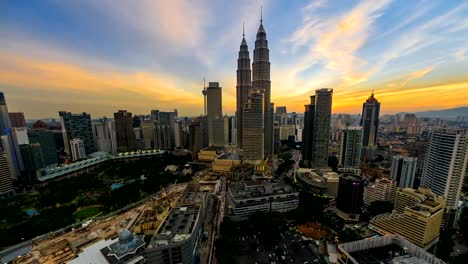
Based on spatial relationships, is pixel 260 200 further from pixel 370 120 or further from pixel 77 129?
pixel 77 129

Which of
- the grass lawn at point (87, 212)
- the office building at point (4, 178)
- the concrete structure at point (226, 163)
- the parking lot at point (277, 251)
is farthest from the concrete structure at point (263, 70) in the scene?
the office building at point (4, 178)

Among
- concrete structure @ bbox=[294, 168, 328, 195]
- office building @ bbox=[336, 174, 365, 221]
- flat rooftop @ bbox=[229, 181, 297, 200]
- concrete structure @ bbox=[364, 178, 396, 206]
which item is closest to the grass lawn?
flat rooftop @ bbox=[229, 181, 297, 200]

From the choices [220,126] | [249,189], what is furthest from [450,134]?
[220,126]

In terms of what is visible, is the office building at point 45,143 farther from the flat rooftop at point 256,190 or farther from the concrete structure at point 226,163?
the flat rooftop at point 256,190

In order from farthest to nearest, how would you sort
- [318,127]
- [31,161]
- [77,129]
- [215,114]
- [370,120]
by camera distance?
[215,114] → [370,120] → [77,129] → [318,127] → [31,161]

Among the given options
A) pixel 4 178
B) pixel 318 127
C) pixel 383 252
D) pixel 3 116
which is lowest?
pixel 383 252

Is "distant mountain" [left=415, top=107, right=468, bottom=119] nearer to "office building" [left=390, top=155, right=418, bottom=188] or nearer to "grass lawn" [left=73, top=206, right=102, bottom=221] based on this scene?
"office building" [left=390, top=155, right=418, bottom=188]

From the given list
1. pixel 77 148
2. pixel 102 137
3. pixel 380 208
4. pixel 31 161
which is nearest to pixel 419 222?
pixel 380 208

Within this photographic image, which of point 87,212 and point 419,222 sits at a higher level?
point 419,222
